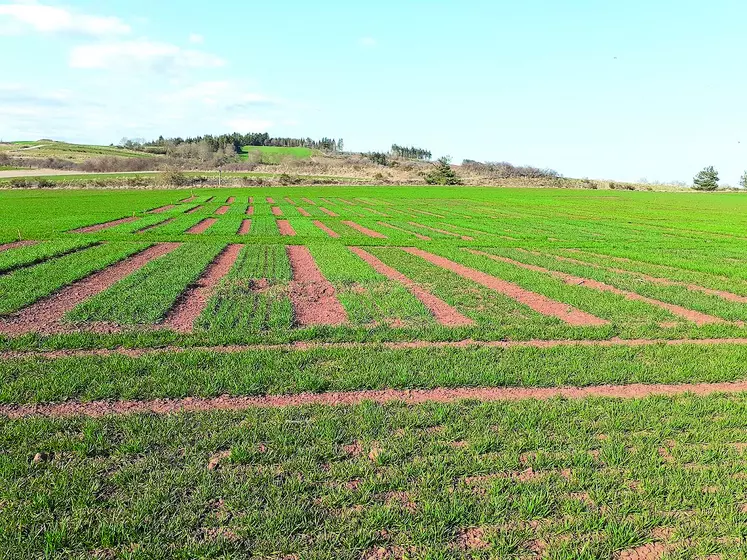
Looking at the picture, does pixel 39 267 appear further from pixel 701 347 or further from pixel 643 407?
pixel 701 347

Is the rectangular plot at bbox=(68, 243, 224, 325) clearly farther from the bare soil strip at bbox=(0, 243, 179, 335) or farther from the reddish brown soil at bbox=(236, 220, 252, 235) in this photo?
the reddish brown soil at bbox=(236, 220, 252, 235)

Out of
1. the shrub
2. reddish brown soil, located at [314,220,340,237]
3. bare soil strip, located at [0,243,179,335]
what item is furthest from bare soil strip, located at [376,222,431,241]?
the shrub

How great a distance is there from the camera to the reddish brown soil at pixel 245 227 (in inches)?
1218

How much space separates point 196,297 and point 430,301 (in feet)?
23.2

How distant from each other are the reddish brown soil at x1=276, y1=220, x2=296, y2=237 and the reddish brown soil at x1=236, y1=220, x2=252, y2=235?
213cm

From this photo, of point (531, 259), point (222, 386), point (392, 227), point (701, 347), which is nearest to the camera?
point (222, 386)

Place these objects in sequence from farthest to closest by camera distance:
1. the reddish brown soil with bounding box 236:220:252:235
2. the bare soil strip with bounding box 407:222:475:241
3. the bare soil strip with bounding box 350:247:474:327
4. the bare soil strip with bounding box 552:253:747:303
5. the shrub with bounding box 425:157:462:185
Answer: the shrub with bounding box 425:157:462:185, the reddish brown soil with bounding box 236:220:252:235, the bare soil strip with bounding box 407:222:475:241, the bare soil strip with bounding box 552:253:747:303, the bare soil strip with bounding box 350:247:474:327

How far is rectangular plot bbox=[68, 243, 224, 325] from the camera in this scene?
11.8m

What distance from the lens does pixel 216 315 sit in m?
12.2

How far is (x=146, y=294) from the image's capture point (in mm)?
13984

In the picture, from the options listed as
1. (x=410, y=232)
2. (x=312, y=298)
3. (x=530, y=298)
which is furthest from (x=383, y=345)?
(x=410, y=232)

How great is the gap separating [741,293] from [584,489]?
613 inches

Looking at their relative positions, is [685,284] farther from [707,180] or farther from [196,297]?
[707,180]

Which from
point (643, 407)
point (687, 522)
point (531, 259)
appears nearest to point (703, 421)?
point (643, 407)
